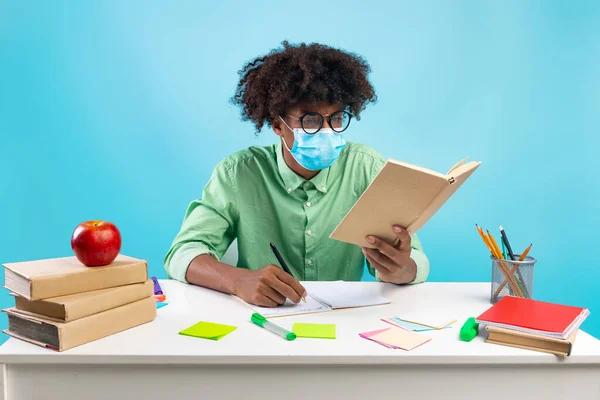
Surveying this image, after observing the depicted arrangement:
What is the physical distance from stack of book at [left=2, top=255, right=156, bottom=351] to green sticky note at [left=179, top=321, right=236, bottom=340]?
12 centimetres

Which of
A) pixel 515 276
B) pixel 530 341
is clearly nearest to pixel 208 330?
pixel 530 341

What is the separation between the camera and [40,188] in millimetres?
3090

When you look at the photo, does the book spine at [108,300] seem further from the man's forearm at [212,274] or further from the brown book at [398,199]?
the brown book at [398,199]

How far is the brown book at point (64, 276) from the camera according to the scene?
1.14m

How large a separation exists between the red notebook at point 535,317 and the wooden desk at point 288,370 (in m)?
0.05

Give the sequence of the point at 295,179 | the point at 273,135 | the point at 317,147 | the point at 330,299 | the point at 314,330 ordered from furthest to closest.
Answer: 1. the point at 273,135
2. the point at 295,179
3. the point at 317,147
4. the point at 330,299
5. the point at 314,330

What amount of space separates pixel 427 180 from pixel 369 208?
0.16 metres

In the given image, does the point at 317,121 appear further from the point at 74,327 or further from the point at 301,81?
the point at 74,327

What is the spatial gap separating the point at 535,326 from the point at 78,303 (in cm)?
92

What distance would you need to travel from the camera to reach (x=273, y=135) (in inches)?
123

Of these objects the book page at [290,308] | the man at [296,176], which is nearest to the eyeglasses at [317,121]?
the man at [296,176]
